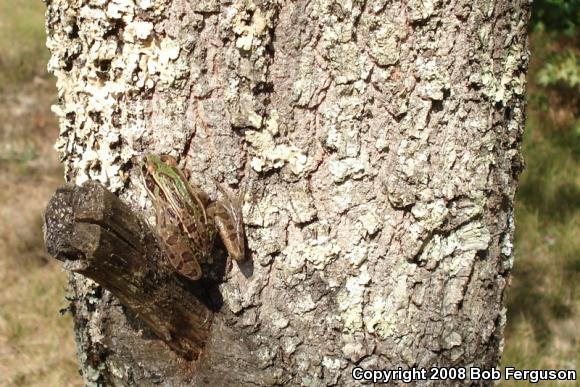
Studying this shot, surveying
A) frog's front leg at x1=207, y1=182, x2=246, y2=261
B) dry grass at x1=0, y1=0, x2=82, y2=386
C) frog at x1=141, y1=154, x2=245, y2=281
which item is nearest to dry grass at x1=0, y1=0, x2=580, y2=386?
dry grass at x1=0, y1=0, x2=82, y2=386

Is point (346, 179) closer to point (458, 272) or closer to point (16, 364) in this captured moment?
point (458, 272)

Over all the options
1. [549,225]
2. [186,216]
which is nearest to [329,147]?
[186,216]

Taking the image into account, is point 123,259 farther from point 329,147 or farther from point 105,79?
point 329,147

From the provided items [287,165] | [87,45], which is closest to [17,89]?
[87,45]

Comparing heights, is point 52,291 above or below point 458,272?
above

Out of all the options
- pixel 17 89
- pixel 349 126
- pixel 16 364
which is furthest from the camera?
pixel 17 89
